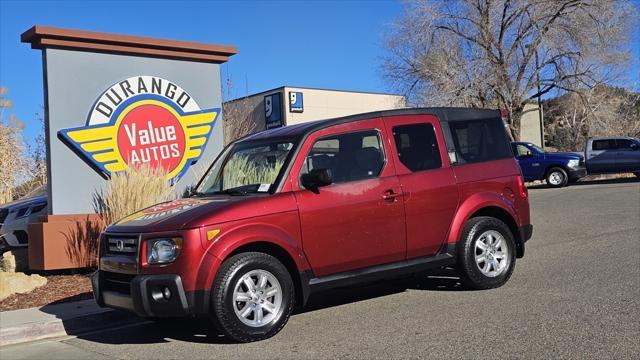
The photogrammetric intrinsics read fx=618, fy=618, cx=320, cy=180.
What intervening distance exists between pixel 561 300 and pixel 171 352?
4.04m

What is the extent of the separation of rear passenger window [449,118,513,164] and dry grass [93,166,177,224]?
14.9ft

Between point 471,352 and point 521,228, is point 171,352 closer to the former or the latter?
point 471,352

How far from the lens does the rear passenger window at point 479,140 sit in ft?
24.2

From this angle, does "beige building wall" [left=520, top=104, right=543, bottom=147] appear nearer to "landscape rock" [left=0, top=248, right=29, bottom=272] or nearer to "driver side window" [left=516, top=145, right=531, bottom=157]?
"driver side window" [left=516, top=145, right=531, bottom=157]

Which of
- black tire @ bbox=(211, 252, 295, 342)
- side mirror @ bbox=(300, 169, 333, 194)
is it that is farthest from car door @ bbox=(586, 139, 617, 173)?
black tire @ bbox=(211, 252, 295, 342)

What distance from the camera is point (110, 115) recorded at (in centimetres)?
1020

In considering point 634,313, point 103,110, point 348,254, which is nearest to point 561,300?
point 634,313

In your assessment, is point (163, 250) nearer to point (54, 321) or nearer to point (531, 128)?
point (54, 321)

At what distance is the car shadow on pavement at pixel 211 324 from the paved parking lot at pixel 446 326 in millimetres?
13

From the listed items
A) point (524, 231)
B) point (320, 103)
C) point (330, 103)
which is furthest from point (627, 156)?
point (330, 103)

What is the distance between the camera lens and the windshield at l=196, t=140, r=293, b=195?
638 cm

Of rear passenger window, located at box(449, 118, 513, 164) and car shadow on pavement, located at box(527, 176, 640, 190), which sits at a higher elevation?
rear passenger window, located at box(449, 118, 513, 164)

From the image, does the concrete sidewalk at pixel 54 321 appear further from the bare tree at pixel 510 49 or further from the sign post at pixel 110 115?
the bare tree at pixel 510 49

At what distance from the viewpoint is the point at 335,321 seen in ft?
20.9
